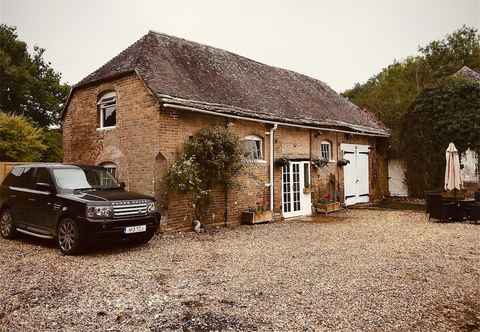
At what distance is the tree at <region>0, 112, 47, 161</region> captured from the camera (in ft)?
54.1

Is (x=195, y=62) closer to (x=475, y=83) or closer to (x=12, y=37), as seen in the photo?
(x=475, y=83)

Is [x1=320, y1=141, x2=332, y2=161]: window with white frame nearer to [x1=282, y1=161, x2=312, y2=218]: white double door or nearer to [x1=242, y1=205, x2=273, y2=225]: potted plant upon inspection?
[x1=282, y1=161, x2=312, y2=218]: white double door

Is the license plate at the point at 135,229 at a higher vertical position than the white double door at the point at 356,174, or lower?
lower

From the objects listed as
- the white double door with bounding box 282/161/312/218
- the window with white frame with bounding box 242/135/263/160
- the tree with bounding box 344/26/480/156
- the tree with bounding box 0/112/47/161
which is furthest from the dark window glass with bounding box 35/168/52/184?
the tree with bounding box 344/26/480/156

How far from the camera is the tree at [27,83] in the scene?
2856 centimetres

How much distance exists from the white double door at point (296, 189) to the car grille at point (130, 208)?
264 inches

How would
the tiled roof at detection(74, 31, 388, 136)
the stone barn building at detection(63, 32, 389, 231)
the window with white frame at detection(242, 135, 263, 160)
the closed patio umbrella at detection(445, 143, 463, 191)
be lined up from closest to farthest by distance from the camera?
the stone barn building at detection(63, 32, 389, 231)
the tiled roof at detection(74, 31, 388, 136)
the closed patio umbrella at detection(445, 143, 463, 191)
the window with white frame at detection(242, 135, 263, 160)

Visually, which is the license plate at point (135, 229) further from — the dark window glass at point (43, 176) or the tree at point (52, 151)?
the tree at point (52, 151)

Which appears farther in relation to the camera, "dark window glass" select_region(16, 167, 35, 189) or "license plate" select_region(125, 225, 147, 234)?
"dark window glass" select_region(16, 167, 35, 189)

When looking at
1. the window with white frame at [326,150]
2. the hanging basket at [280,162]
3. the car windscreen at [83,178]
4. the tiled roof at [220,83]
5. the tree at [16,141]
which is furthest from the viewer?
the tree at [16,141]

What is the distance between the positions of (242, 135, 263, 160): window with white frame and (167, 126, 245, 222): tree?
5.49 ft

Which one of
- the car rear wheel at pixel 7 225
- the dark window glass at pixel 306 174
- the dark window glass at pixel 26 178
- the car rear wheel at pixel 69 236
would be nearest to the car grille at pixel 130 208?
the car rear wheel at pixel 69 236

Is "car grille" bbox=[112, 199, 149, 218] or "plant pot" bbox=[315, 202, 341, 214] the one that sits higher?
"car grille" bbox=[112, 199, 149, 218]

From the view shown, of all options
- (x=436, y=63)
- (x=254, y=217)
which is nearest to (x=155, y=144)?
(x=254, y=217)
